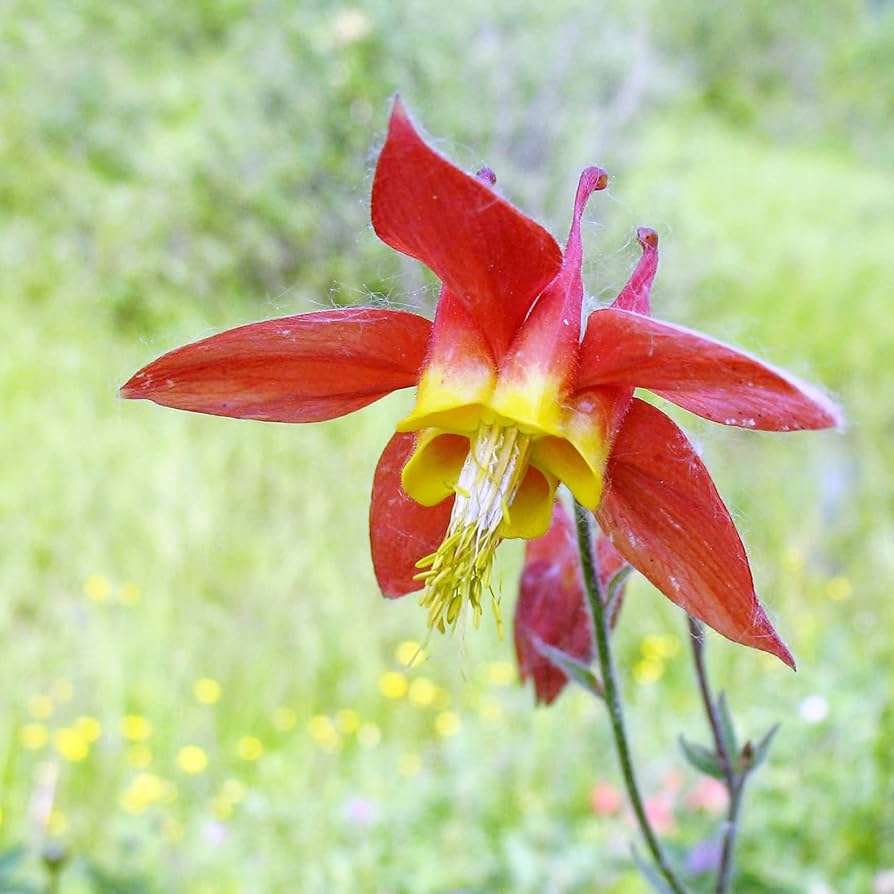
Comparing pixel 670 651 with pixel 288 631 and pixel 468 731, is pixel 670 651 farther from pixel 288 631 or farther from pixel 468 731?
pixel 288 631

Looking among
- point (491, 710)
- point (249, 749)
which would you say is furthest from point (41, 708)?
point (491, 710)

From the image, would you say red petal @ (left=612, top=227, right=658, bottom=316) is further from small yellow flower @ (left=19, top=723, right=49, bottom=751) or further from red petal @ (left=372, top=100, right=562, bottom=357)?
small yellow flower @ (left=19, top=723, right=49, bottom=751)

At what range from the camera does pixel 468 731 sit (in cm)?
238

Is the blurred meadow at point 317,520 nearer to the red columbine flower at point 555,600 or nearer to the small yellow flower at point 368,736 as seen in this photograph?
the small yellow flower at point 368,736

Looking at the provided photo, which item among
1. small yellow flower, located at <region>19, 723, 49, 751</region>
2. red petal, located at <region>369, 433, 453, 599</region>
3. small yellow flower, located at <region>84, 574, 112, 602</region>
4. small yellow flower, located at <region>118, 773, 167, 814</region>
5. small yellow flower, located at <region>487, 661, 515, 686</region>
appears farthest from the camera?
small yellow flower, located at <region>84, 574, 112, 602</region>

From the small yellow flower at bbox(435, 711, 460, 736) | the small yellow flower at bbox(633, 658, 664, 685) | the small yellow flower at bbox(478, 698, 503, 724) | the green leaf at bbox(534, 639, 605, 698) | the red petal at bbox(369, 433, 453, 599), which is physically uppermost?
the red petal at bbox(369, 433, 453, 599)

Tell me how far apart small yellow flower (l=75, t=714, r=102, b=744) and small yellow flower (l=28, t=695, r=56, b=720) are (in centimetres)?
7

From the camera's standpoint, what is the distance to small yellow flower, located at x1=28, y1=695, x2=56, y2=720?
2338mm

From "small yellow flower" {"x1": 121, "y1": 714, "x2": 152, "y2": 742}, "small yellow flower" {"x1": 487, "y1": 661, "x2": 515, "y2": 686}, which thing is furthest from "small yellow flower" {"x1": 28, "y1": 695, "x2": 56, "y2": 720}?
"small yellow flower" {"x1": 487, "y1": 661, "x2": 515, "y2": 686}

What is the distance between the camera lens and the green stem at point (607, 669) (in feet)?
2.48

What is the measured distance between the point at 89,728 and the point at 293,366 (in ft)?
5.93

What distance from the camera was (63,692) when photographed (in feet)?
7.98

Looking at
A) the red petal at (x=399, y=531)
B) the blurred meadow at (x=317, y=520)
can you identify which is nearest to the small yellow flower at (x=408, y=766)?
the blurred meadow at (x=317, y=520)

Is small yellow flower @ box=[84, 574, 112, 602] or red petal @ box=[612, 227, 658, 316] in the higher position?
red petal @ box=[612, 227, 658, 316]
